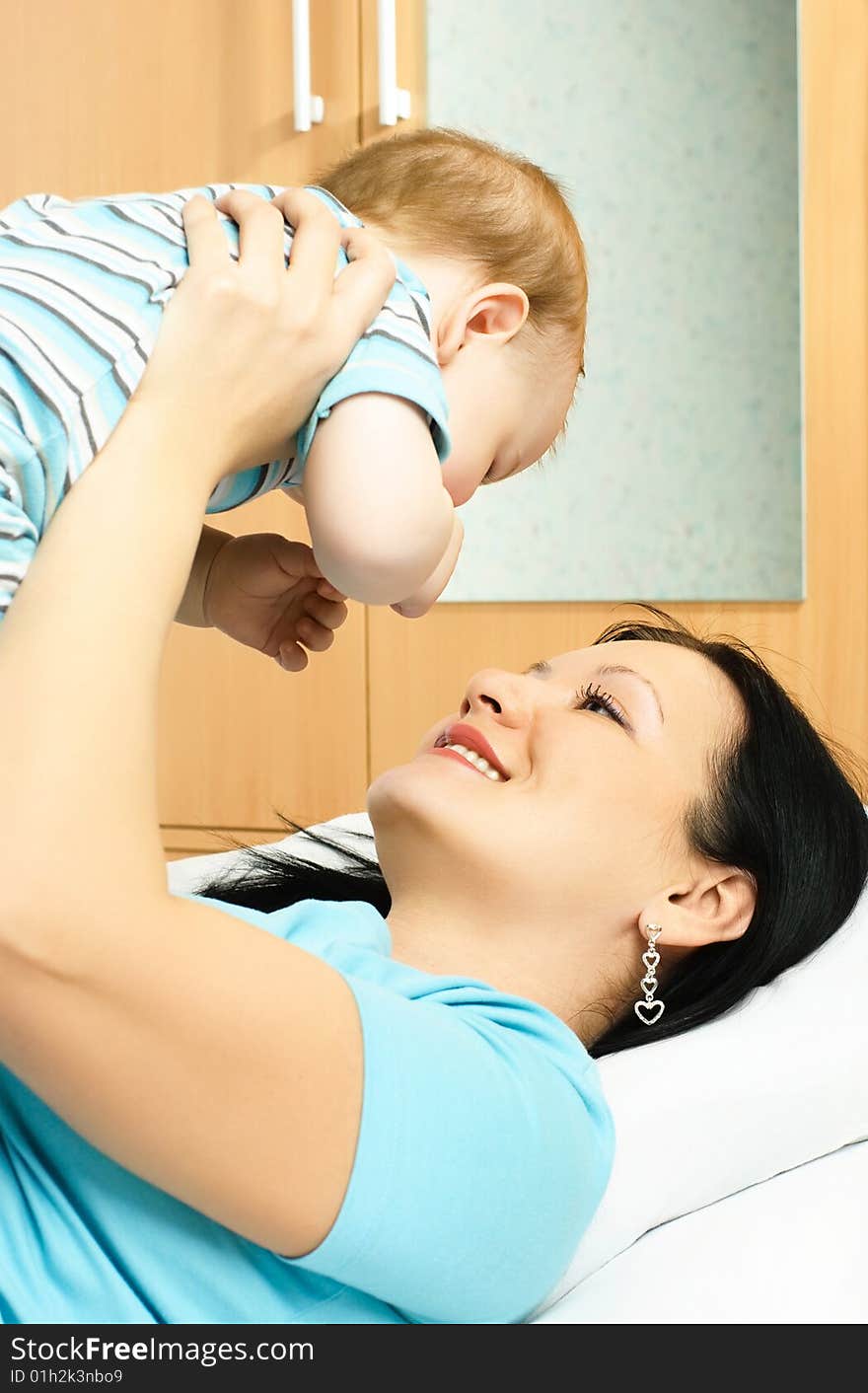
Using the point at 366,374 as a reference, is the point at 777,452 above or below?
above

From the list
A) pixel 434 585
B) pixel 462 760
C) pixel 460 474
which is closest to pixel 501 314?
pixel 460 474

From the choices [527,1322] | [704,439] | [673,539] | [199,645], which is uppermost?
[704,439]

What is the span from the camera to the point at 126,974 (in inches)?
25.0

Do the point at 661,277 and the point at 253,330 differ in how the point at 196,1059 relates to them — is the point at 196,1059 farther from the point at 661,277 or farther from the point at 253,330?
the point at 661,277

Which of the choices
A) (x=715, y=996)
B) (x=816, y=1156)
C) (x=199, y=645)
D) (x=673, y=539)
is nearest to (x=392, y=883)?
(x=715, y=996)

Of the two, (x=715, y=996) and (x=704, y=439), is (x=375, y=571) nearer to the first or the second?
(x=715, y=996)

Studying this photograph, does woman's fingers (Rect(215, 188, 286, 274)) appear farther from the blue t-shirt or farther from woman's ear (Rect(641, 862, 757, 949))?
woman's ear (Rect(641, 862, 757, 949))

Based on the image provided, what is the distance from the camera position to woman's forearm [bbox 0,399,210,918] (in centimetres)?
60

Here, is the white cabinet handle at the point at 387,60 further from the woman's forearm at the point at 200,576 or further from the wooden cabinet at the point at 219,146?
the woman's forearm at the point at 200,576

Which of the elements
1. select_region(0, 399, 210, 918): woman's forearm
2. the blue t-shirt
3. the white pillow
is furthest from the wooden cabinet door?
select_region(0, 399, 210, 918): woman's forearm

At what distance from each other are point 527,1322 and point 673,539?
1.57 meters

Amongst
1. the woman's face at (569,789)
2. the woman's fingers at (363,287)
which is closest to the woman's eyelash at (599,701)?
the woman's face at (569,789)

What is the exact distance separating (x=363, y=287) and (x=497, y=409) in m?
0.28

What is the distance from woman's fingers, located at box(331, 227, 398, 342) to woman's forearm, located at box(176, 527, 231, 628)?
34cm
